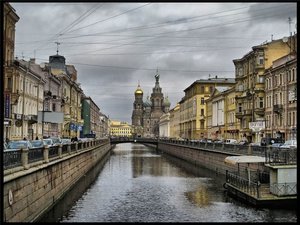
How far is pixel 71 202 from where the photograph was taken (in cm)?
2827

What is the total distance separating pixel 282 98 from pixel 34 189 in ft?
131

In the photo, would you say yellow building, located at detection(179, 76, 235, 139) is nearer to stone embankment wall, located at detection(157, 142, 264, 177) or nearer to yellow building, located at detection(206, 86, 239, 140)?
yellow building, located at detection(206, 86, 239, 140)

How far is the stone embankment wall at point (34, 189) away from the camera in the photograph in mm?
16969

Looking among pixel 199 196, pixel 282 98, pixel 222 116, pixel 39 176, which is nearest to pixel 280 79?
pixel 282 98

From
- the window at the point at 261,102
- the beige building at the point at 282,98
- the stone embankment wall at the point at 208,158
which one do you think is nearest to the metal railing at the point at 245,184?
the stone embankment wall at the point at 208,158

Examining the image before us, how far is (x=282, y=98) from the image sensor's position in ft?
181

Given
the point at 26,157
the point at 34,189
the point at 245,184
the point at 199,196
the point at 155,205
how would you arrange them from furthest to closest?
the point at 199,196 → the point at 245,184 → the point at 155,205 → the point at 34,189 → the point at 26,157

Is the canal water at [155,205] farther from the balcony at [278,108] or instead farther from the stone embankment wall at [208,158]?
the balcony at [278,108]

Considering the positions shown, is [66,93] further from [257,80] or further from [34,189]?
[34,189]

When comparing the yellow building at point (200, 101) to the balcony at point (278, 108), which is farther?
the yellow building at point (200, 101)

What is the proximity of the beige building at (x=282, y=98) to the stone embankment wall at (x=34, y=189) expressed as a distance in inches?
1074

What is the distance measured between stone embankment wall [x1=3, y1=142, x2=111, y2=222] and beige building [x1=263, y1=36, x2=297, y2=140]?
2728 cm

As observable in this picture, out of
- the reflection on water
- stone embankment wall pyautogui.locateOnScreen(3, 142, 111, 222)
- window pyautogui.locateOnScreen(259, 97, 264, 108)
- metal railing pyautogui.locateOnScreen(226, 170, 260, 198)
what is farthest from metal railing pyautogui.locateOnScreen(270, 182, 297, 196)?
window pyautogui.locateOnScreen(259, 97, 264, 108)

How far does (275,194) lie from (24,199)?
13.6 m
